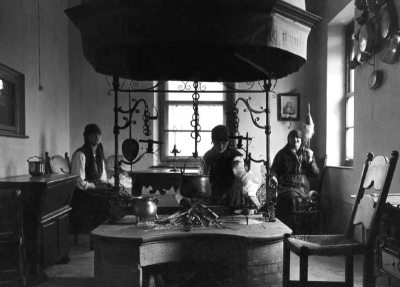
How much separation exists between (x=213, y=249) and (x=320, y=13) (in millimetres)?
4830

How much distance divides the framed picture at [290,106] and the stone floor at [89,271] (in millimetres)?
2490

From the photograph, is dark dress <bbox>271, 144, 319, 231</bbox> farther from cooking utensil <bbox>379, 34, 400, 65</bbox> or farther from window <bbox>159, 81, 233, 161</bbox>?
cooking utensil <bbox>379, 34, 400, 65</bbox>

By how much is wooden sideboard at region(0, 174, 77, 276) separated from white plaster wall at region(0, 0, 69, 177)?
2.07 ft

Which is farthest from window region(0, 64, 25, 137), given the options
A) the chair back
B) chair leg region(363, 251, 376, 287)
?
chair leg region(363, 251, 376, 287)

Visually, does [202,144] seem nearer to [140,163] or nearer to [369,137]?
[140,163]

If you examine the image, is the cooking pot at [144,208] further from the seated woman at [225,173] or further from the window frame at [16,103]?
the window frame at [16,103]

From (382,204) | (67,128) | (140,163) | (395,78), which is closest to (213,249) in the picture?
(382,204)

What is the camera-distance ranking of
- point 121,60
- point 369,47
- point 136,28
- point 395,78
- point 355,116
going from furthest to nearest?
point 355,116 < point 369,47 < point 395,78 < point 121,60 < point 136,28

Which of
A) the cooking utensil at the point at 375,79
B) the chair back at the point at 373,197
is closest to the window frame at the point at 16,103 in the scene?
→ the chair back at the point at 373,197

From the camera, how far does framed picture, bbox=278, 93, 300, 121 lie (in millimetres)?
6887

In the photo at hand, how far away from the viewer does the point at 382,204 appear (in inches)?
105

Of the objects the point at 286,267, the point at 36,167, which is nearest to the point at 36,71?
the point at 36,167

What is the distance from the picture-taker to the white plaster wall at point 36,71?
4586 millimetres

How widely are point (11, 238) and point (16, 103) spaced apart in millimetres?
1752
